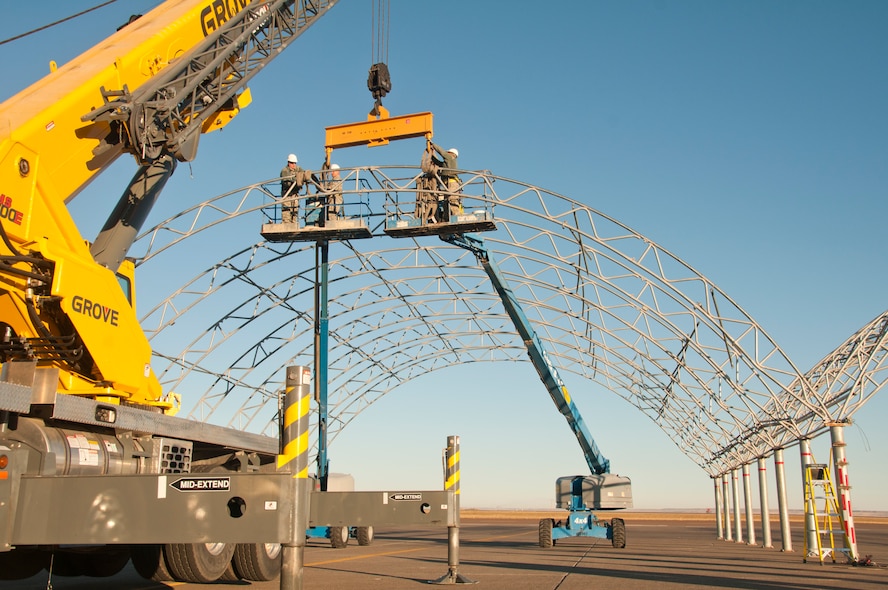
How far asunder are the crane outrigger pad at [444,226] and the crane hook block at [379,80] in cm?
375

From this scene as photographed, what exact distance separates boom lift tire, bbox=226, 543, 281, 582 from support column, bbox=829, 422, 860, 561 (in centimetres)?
1453

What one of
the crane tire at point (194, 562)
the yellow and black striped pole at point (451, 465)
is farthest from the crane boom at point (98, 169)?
the yellow and black striped pole at point (451, 465)

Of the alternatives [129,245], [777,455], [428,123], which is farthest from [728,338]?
[129,245]

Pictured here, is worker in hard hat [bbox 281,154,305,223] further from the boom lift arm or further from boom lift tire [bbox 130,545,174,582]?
boom lift tire [bbox 130,545,174,582]

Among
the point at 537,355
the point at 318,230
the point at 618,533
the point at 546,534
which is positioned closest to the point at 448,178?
the point at 318,230

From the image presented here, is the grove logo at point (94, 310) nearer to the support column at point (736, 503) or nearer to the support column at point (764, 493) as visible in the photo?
the support column at point (764, 493)

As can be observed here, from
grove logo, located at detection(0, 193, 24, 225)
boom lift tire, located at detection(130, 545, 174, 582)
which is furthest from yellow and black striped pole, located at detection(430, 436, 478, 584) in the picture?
grove logo, located at detection(0, 193, 24, 225)

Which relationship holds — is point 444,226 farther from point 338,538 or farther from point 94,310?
point 94,310

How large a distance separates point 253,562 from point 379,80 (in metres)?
14.1

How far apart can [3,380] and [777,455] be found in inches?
960

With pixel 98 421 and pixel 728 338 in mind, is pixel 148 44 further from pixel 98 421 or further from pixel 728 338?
pixel 728 338

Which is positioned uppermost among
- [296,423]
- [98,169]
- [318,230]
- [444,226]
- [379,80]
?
[379,80]

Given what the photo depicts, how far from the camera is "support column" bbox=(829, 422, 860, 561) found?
2041 centimetres

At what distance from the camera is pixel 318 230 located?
25156mm
